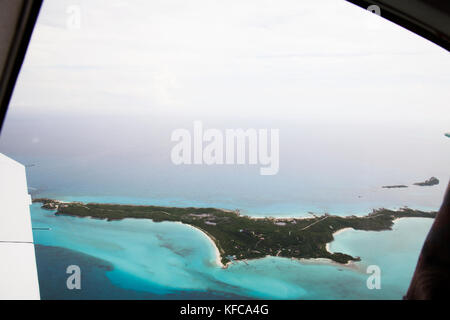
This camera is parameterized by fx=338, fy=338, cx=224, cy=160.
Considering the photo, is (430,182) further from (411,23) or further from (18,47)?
(18,47)

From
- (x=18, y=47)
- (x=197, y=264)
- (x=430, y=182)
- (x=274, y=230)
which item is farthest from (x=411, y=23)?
(x=197, y=264)

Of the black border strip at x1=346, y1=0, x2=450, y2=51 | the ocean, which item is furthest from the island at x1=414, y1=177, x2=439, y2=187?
the black border strip at x1=346, y1=0, x2=450, y2=51

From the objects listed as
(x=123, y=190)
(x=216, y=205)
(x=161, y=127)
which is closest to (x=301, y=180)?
(x=216, y=205)

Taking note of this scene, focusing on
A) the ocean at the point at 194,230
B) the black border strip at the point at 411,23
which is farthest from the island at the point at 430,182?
the black border strip at the point at 411,23

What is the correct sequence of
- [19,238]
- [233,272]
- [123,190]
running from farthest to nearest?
[123,190]
[233,272]
[19,238]

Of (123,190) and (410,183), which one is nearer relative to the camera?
(410,183)

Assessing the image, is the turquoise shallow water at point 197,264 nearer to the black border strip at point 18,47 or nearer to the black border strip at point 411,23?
the black border strip at point 411,23

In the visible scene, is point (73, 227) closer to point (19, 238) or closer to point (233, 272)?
point (233, 272)
